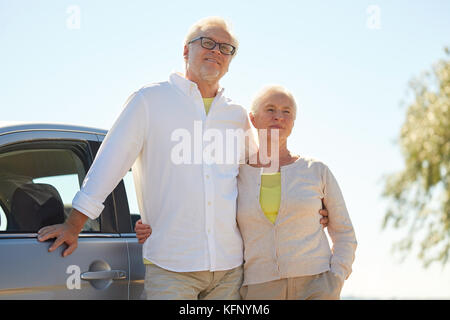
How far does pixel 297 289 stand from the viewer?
9.87 ft

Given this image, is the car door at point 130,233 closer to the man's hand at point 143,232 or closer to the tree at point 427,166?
the man's hand at point 143,232

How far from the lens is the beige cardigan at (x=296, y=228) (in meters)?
3.00

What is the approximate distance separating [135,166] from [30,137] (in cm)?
53

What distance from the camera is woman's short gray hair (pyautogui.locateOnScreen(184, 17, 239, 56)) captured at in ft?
10.4

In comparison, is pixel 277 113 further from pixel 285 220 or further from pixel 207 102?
pixel 285 220

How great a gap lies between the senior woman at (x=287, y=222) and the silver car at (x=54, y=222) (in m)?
0.68

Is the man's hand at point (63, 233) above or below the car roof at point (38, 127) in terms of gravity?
below

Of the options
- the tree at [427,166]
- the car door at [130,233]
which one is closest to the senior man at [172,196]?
the car door at [130,233]

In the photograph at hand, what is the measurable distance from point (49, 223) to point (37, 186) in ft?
0.87

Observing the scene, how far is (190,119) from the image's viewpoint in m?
3.01

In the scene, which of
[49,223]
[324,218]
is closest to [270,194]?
[324,218]

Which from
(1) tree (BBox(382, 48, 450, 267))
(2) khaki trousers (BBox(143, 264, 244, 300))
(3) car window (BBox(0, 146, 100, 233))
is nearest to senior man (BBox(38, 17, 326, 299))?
(2) khaki trousers (BBox(143, 264, 244, 300))

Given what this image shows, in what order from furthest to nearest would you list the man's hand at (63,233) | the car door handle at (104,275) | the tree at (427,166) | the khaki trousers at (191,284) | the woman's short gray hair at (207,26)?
1. the tree at (427,166)
2. the woman's short gray hair at (207,26)
3. the car door handle at (104,275)
4. the man's hand at (63,233)
5. the khaki trousers at (191,284)
